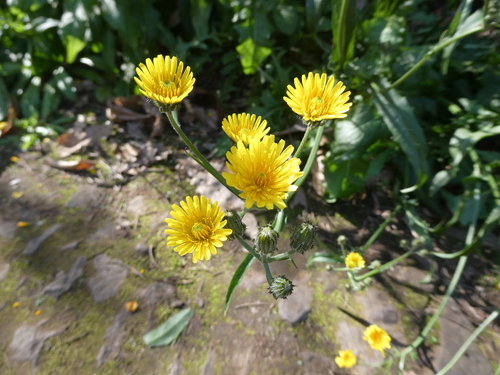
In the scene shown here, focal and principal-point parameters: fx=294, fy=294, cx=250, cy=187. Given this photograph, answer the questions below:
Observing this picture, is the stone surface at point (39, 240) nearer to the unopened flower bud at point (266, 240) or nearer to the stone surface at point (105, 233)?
the stone surface at point (105, 233)

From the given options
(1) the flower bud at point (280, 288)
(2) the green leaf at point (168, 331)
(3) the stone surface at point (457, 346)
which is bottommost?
(3) the stone surface at point (457, 346)

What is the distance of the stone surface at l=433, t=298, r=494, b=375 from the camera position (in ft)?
5.33

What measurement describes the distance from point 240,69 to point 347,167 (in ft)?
5.69

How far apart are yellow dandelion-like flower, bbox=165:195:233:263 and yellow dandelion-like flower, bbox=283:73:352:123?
48 cm

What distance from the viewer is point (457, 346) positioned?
171 cm

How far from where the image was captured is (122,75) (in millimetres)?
3322

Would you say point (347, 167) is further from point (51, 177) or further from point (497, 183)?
point (51, 177)

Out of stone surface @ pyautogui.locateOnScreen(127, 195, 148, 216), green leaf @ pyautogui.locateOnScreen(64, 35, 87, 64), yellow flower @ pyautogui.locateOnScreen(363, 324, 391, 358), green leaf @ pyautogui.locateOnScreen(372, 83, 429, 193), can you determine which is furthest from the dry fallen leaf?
yellow flower @ pyautogui.locateOnScreen(363, 324, 391, 358)

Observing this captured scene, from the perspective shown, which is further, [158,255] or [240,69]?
[240,69]

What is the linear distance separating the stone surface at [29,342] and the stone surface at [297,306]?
1288mm

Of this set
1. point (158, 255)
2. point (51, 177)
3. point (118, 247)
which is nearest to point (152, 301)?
point (158, 255)

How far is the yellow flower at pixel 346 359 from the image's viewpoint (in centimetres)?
156

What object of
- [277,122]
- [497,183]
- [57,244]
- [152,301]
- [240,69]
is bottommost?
[497,183]

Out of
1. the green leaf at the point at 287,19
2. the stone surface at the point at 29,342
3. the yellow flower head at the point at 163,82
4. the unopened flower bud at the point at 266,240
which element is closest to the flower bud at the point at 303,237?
the unopened flower bud at the point at 266,240
